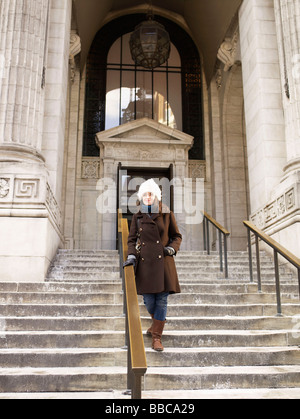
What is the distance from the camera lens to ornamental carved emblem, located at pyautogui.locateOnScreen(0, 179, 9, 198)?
7.39m

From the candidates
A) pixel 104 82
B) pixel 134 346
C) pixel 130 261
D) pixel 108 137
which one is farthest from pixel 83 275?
pixel 104 82

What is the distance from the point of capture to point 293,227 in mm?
7840

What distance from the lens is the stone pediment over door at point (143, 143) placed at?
1440 cm

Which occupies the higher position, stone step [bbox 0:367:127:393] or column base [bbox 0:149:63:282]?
column base [bbox 0:149:63:282]

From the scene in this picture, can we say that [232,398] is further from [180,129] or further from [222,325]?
[180,129]

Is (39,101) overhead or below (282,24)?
below

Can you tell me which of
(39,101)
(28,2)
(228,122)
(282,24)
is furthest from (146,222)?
(228,122)

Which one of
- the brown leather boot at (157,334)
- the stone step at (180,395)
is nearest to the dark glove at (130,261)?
the brown leather boot at (157,334)

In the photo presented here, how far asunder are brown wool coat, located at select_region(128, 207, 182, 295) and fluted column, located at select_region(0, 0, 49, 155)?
4330mm

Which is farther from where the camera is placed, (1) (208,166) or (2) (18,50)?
(1) (208,166)

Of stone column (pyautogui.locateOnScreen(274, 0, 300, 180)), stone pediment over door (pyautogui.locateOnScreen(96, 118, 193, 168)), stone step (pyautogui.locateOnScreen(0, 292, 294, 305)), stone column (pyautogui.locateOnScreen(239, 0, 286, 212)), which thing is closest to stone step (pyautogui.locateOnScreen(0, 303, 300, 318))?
stone step (pyautogui.locateOnScreen(0, 292, 294, 305))

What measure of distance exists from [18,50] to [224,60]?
24.7 feet

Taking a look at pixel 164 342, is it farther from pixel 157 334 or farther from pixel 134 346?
pixel 134 346

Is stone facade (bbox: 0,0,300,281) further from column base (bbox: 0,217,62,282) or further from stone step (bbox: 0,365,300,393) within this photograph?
stone step (bbox: 0,365,300,393)
